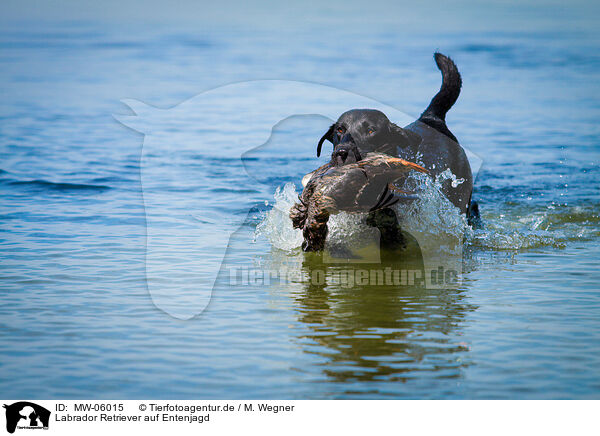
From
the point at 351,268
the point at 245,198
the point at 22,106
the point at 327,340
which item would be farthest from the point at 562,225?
the point at 22,106

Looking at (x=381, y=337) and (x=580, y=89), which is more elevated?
(x=580, y=89)

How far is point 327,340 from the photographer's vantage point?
180 inches

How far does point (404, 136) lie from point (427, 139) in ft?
2.15

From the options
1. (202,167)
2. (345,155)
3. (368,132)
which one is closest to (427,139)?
(368,132)

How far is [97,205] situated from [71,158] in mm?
2723

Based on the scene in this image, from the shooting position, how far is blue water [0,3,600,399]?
13.6 feet

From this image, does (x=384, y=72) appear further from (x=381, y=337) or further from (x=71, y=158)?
(x=381, y=337)

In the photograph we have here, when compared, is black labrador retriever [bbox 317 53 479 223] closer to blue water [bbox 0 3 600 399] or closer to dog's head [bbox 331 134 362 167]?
dog's head [bbox 331 134 362 167]

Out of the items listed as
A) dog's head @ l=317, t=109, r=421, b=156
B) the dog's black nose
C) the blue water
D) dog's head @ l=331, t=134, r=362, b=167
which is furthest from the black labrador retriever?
the blue water
